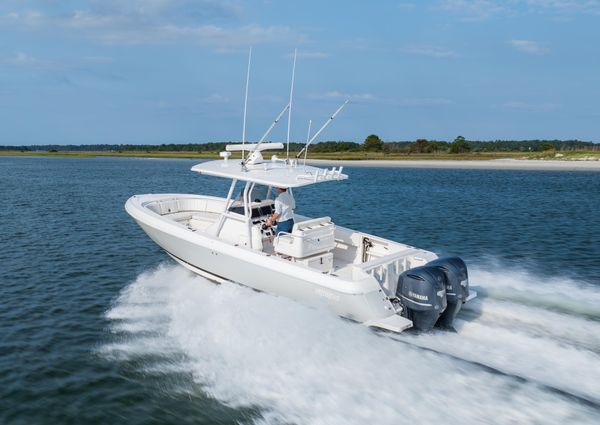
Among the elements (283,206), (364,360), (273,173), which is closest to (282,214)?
(283,206)

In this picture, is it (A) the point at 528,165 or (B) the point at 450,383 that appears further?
(A) the point at 528,165

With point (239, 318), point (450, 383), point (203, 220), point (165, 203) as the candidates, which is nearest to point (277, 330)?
point (239, 318)

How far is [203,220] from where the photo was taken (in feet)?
38.2

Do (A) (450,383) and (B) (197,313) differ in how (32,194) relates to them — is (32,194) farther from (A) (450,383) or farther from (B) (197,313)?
(A) (450,383)

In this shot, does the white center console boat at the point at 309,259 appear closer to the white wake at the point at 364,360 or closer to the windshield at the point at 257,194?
the windshield at the point at 257,194

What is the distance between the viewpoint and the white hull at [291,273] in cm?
739

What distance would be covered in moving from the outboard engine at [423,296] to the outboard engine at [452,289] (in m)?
0.13

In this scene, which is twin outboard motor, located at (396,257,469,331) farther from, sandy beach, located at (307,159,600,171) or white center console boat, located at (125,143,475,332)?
sandy beach, located at (307,159,600,171)

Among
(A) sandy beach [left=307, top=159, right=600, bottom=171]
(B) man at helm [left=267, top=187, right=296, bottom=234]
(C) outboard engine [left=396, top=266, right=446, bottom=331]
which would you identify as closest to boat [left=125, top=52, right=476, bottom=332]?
(C) outboard engine [left=396, top=266, right=446, bottom=331]

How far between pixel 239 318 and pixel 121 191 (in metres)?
25.6

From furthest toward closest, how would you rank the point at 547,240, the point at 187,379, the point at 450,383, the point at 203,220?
the point at 547,240 < the point at 203,220 < the point at 187,379 < the point at 450,383

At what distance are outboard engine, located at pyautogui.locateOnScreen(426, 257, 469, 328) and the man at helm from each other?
9.11ft

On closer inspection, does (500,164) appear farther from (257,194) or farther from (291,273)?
(291,273)

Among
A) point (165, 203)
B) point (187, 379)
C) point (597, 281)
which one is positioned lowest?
point (187, 379)
